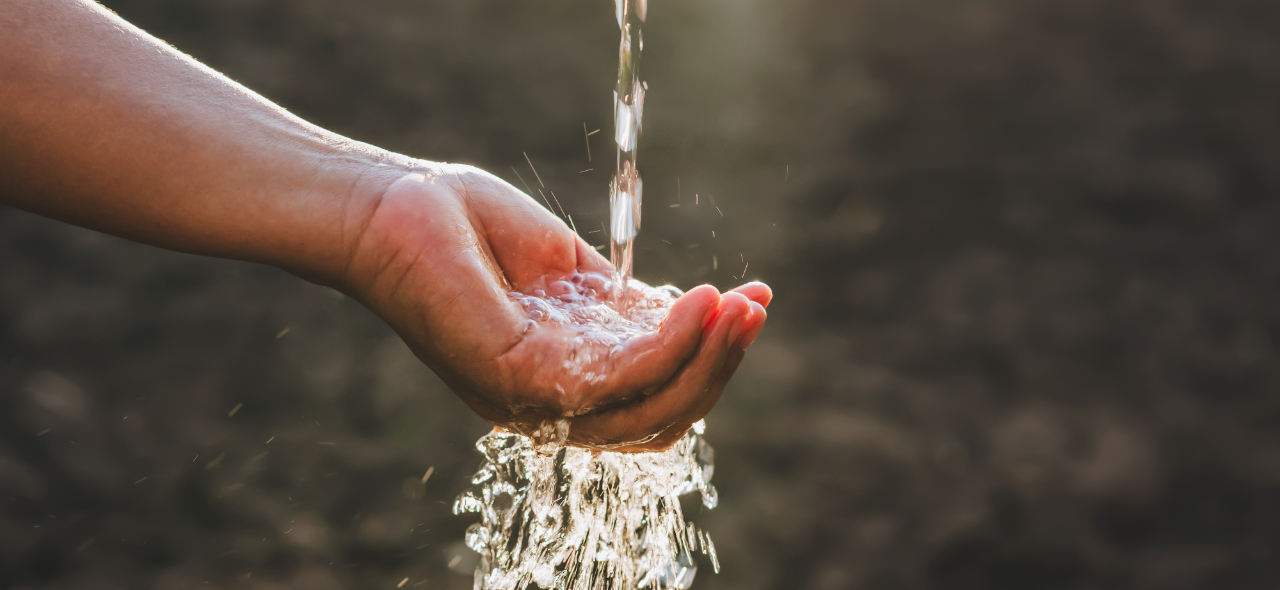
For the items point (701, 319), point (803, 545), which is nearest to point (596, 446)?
point (701, 319)

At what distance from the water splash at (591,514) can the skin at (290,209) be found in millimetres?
297

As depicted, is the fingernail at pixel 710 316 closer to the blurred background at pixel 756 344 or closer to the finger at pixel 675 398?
the finger at pixel 675 398

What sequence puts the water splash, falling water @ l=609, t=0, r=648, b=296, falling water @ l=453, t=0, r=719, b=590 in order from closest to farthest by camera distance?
falling water @ l=453, t=0, r=719, b=590
the water splash
falling water @ l=609, t=0, r=648, b=296

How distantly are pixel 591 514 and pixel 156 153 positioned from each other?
0.79m

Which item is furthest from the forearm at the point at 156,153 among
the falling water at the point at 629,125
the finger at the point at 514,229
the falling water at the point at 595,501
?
the falling water at the point at 629,125

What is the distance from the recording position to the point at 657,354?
806 mm

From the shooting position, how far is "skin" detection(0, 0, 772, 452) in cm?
78

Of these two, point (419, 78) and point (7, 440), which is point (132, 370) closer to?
point (7, 440)

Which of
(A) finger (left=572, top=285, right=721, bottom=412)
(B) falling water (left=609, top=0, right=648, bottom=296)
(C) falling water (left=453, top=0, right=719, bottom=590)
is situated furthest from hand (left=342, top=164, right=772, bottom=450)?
(B) falling water (left=609, top=0, right=648, bottom=296)

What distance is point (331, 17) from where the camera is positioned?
2250 mm

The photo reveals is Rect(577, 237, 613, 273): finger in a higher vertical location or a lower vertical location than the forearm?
lower

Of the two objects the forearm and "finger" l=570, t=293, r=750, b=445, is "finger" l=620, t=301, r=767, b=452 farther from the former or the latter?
the forearm

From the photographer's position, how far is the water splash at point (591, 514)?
3.92ft

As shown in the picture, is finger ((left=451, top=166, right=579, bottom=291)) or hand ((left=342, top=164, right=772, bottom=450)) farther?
finger ((left=451, top=166, right=579, bottom=291))
